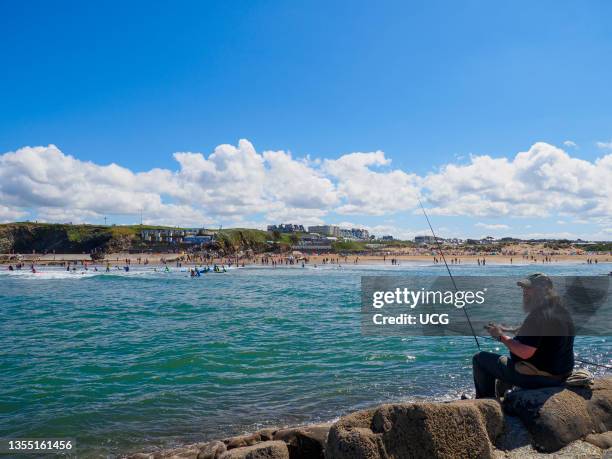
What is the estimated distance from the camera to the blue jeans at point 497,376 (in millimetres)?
5484

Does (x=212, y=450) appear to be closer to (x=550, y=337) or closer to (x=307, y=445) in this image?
(x=307, y=445)

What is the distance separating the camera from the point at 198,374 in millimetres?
11672

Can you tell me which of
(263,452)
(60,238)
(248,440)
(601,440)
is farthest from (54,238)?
(601,440)

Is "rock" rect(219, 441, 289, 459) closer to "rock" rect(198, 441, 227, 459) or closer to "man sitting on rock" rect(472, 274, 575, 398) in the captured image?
"rock" rect(198, 441, 227, 459)

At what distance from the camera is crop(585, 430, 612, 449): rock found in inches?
201

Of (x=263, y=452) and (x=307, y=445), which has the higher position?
(x=263, y=452)

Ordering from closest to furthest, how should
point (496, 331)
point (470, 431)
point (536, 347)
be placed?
point (470, 431) → point (536, 347) → point (496, 331)

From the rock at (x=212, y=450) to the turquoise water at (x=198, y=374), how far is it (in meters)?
1.24

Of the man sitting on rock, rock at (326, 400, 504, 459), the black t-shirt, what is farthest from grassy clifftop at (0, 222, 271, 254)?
rock at (326, 400, 504, 459)

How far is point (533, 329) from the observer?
5082 millimetres

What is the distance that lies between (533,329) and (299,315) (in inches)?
701

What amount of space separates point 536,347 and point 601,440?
127 cm

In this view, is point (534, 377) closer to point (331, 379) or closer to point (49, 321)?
point (331, 379)

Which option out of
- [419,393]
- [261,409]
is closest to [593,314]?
[419,393]
